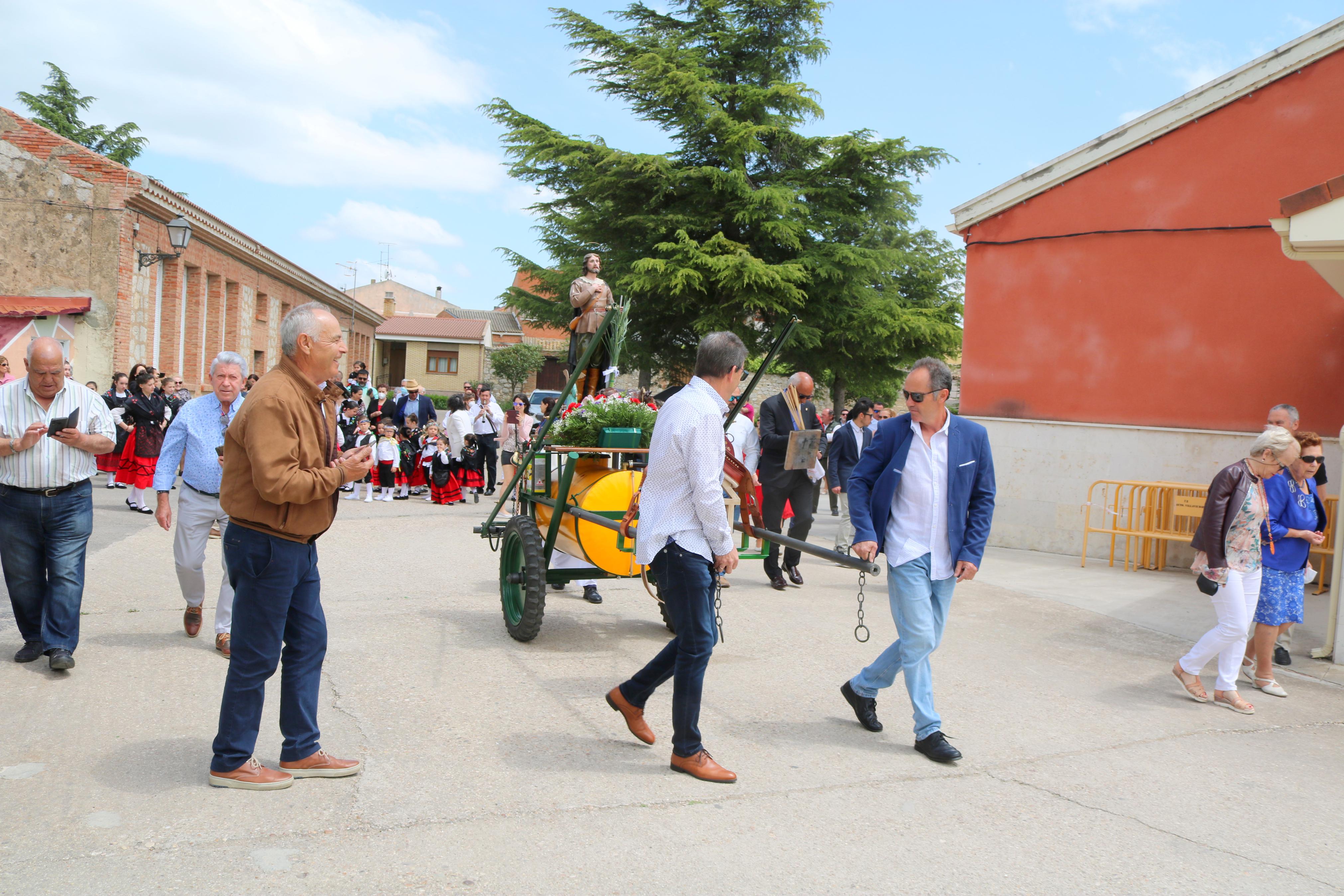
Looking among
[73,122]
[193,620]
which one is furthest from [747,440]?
[73,122]

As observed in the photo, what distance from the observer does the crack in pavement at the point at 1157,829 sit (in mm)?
3617

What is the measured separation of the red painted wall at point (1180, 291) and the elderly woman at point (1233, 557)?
5498mm

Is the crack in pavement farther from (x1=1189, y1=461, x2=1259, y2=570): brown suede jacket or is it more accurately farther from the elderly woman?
(x1=1189, y1=461, x2=1259, y2=570): brown suede jacket

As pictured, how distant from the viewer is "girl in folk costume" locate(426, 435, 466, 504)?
53.0 feet

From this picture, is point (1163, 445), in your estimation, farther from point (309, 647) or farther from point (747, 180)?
point (747, 180)

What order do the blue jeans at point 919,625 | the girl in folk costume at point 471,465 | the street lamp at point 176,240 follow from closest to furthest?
1. the blue jeans at point 919,625
2. the girl in folk costume at point 471,465
3. the street lamp at point 176,240

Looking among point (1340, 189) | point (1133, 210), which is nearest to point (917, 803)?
point (1340, 189)

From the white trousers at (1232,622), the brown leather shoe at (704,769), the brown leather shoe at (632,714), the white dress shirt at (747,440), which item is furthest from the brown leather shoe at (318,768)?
the white trousers at (1232,622)

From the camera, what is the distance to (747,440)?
9.44 metres

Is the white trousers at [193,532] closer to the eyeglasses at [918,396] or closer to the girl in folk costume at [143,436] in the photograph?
the eyeglasses at [918,396]

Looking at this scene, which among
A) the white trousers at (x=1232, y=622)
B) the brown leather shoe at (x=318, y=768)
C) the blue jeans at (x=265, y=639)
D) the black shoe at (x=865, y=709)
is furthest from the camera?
the white trousers at (x=1232, y=622)

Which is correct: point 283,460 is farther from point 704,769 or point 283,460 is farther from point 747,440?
point 747,440

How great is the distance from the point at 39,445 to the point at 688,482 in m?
3.82

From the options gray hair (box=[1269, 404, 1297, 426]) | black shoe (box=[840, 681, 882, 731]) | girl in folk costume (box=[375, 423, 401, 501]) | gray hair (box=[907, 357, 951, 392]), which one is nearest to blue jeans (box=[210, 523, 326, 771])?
black shoe (box=[840, 681, 882, 731])
